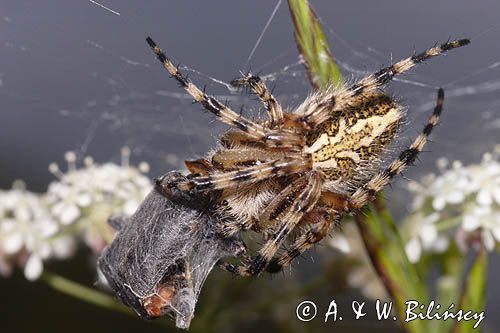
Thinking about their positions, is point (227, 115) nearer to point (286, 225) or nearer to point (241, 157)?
point (241, 157)

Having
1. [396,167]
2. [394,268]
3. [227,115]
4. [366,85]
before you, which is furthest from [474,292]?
[227,115]

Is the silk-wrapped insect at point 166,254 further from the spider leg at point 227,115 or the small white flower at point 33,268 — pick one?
the small white flower at point 33,268

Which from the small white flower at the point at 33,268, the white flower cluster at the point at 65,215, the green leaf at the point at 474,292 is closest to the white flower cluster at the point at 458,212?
the green leaf at the point at 474,292

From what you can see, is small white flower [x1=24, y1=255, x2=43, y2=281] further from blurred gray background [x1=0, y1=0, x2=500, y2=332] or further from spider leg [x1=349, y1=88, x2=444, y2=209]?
spider leg [x1=349, y1=88, x2=444, y2=209]

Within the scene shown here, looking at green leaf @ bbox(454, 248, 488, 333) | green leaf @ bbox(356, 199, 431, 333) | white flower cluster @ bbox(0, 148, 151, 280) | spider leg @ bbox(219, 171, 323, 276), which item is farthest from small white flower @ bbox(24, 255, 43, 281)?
green leaf @ bbox(454, 248, 488, 333)

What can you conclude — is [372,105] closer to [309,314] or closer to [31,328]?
[309,314]

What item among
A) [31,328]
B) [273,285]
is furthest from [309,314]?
[31,328]

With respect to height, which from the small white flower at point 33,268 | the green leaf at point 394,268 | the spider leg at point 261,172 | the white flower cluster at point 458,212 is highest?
the white flower cluster at point 458,212
